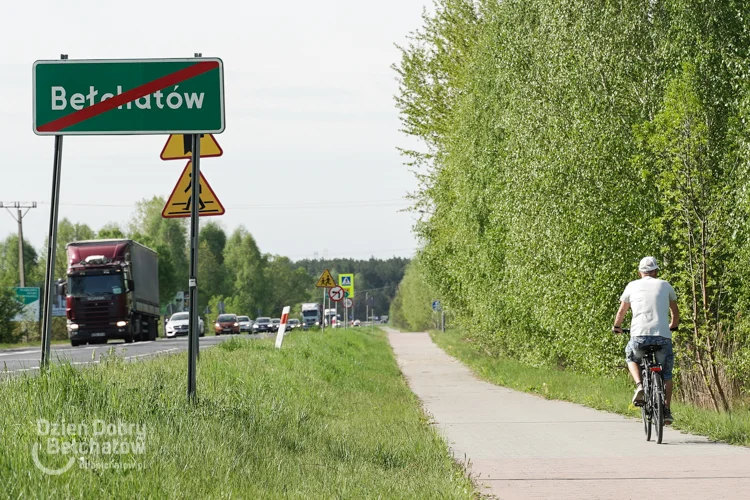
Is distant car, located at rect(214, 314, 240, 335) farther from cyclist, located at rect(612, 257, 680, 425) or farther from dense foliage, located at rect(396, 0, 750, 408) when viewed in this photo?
cyclist, located at rect(612, 257, 680, 425)

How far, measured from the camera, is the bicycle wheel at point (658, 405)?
10.5 metres

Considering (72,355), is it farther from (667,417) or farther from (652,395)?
(667,417)

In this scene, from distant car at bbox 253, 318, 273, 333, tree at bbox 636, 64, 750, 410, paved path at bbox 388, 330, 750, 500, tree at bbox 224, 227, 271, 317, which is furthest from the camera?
tree at bbox 224, 227, 271, 317

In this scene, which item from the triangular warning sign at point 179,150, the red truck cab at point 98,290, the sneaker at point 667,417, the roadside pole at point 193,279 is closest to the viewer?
the roadside pole at point 193,279

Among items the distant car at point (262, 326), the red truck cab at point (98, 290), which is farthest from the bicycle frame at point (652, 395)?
the distant car at point (262, 326)

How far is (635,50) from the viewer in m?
15.9

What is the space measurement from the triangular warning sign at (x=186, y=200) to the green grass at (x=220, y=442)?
7.13ft

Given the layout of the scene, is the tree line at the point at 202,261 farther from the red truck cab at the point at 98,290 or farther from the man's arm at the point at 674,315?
the man's arm at the point at 674,315

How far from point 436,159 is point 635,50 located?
15551 millimetres

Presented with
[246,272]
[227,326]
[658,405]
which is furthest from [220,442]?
[246,272]

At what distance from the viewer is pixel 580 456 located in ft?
31.5

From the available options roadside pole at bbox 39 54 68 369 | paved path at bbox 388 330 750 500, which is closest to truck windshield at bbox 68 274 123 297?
paved path at bbox 388 330 750 500

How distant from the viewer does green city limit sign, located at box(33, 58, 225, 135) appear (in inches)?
389
